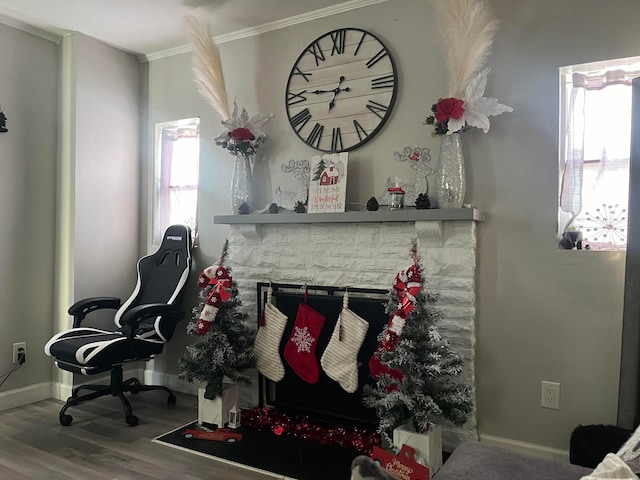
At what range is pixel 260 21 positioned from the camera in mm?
3354

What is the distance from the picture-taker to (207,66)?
3316mm

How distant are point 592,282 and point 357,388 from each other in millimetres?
1337

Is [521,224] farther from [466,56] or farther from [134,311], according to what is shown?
[134,311]

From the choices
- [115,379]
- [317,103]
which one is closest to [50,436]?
[115,379]

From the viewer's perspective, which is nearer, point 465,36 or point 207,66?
point 465,36

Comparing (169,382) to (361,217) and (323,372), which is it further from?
(361,217)

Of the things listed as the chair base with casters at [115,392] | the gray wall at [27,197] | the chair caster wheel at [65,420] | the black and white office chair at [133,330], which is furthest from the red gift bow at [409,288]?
the gray wall at [27,197]

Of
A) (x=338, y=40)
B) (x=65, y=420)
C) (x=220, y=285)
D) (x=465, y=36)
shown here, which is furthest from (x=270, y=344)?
(x=465, y=36)

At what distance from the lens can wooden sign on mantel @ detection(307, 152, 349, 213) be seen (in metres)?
2.99

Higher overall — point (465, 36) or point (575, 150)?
point (465, 36)

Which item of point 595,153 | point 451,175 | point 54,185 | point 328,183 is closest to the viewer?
A: point 595,153

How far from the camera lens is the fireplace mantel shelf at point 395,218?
102 inches

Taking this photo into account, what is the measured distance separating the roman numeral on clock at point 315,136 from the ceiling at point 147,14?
698 millimetres

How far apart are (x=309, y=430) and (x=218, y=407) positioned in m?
0.55
